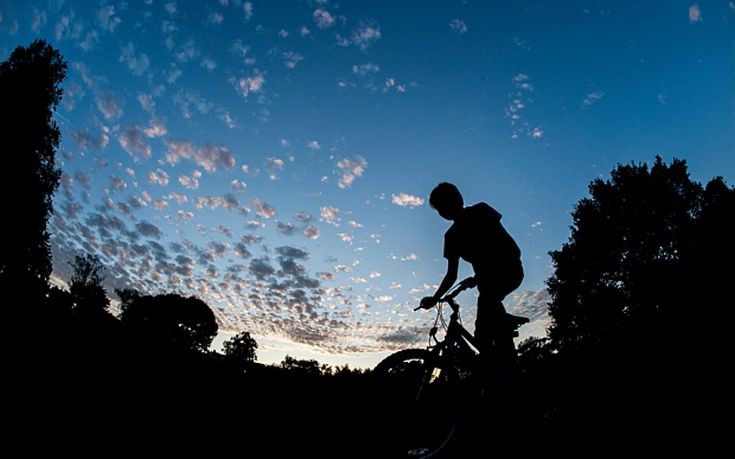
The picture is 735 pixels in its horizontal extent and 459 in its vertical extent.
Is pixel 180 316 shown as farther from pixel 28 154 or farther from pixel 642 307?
pixel 642 307

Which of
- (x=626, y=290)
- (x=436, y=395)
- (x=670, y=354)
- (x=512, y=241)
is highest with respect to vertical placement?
(x=626, y=290)

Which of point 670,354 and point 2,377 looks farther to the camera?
point 670,354

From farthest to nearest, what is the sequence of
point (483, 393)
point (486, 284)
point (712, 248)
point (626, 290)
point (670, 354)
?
point (626, 290)
point (712, 248)
point (670, 354)
point (486, 284)
point (483, 393)

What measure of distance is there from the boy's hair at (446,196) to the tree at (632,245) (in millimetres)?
18145

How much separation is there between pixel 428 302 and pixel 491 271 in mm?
Result: 909

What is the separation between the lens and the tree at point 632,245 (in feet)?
57.1

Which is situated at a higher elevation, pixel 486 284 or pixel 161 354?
pixel 486 284

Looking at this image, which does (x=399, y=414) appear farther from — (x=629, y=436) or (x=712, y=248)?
(x=712, y=248)

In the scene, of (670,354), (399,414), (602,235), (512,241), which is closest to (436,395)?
(399,414)

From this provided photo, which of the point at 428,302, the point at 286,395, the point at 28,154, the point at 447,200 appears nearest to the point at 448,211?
the point at 447,200

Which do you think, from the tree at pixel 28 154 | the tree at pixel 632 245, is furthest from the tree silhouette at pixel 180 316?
the tree at pixel 632 245

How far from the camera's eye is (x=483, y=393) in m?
3.45

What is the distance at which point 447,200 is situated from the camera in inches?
166

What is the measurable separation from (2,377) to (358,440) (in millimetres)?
3548
